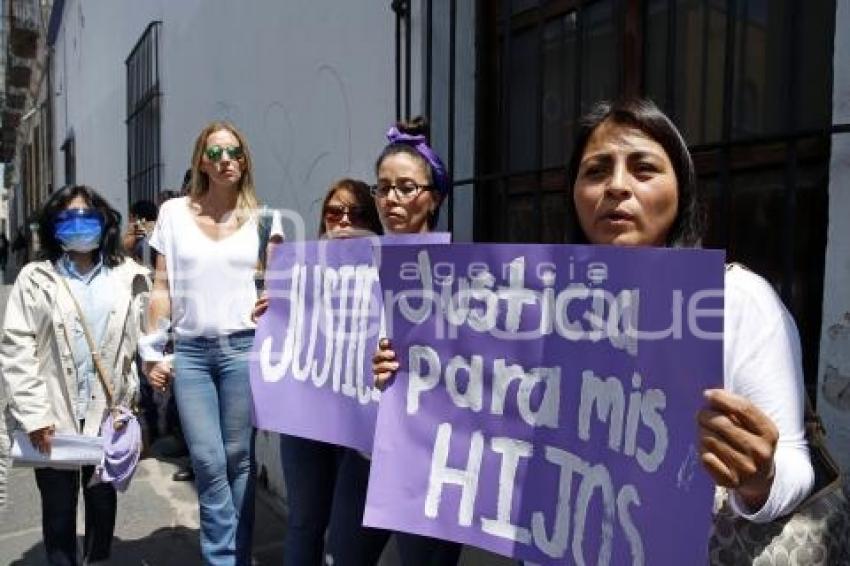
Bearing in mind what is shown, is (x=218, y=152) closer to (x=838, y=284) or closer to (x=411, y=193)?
(x=411, y=193)

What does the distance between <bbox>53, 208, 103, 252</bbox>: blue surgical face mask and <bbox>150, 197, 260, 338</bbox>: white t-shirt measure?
30cm

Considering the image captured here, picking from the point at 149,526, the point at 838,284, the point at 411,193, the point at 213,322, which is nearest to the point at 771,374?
the point at 838,284

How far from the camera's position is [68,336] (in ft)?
7.90

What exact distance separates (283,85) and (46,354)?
197 centimetres

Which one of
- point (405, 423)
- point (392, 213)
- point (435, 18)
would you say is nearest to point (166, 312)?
point (392, 213)

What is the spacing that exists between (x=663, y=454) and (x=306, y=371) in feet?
4.03

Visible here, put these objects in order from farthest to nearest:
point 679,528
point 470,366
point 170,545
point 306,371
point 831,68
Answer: point 170,545 → point 306,371 → point 831,68 → point 470,366 → point 679,528

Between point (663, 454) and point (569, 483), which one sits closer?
point (663, 454)

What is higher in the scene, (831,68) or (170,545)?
(831,68)

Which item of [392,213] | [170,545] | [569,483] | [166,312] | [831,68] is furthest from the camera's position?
[170,545]

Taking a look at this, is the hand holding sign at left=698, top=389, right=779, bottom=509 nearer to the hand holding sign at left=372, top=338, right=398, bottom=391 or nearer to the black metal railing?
the hand holding sign at left=372, top=338, right=398, bottom=391

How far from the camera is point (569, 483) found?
1.26 meters

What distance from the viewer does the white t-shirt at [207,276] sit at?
2.32 meters

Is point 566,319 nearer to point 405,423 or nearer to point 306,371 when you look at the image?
point 405,423
